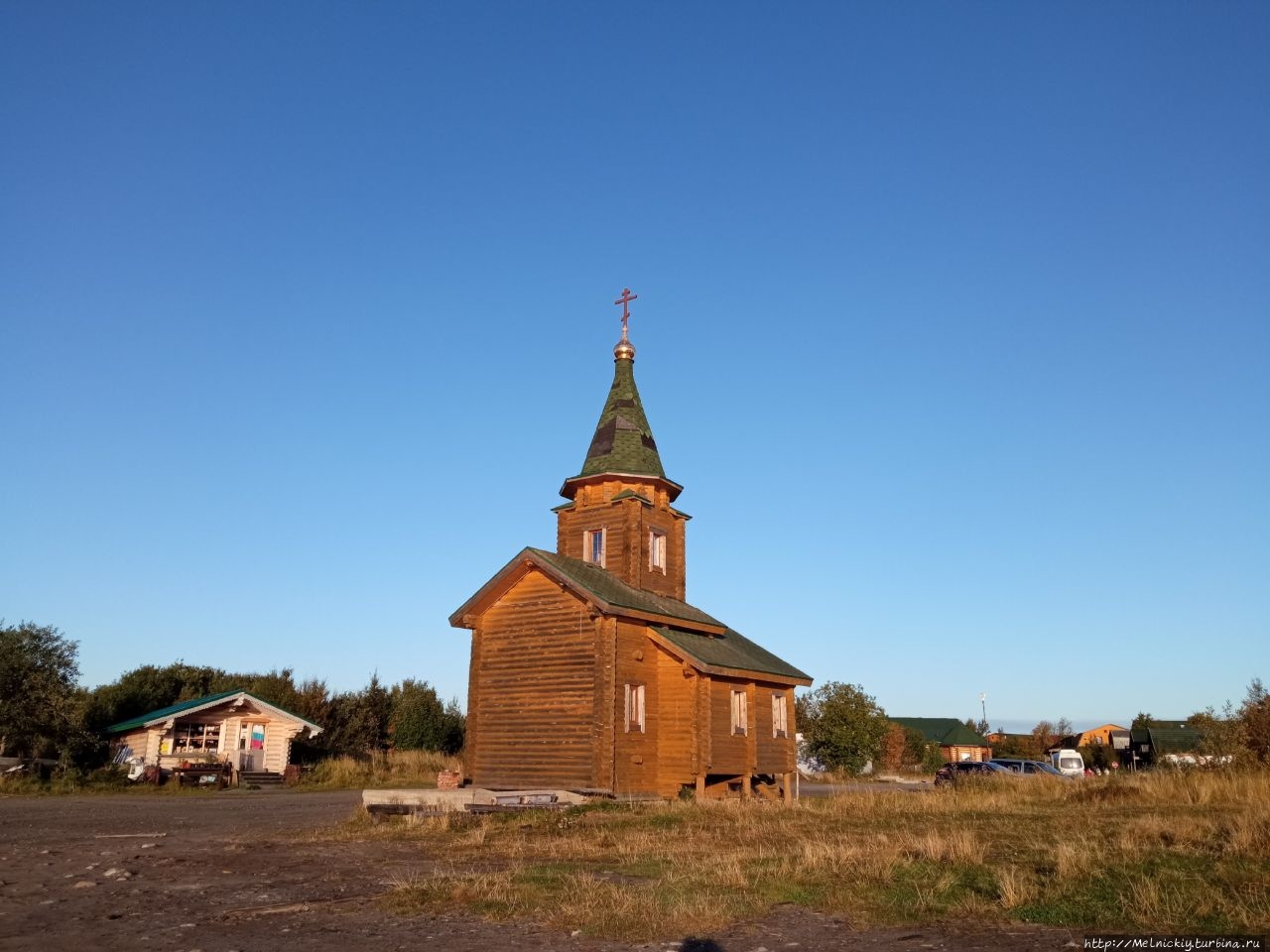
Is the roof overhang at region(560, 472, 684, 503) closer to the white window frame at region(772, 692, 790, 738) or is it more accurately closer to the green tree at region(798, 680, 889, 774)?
the white window frame at region(772, 692, 790, 738)

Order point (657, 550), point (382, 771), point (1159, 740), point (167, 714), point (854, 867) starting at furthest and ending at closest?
point (1159, 740) < point (382, 771) < point (167, 714) < point (657, 550) < point (854, 867)

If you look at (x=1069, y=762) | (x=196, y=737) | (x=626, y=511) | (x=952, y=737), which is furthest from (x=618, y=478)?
(x=952, y=737)

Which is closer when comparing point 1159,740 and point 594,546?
point 594,546

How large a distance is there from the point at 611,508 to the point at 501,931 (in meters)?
21.7

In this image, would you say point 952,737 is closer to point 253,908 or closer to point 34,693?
point 34,693

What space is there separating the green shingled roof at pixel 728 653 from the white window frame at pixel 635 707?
5.56ft

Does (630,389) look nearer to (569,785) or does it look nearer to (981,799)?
(569,785)

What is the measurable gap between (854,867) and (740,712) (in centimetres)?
1628

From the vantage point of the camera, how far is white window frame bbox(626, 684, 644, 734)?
26000mm

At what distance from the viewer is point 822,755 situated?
6006cm

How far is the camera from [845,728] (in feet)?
192

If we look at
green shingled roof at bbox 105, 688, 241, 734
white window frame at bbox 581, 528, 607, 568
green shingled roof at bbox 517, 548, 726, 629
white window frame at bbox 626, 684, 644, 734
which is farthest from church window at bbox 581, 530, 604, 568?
green shingled roof at bbox 105, 688, 241, 734

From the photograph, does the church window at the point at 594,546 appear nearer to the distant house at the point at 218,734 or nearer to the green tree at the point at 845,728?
the distant house at the point at 218,734

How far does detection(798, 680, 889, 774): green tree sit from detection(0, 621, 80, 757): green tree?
41.8 m
